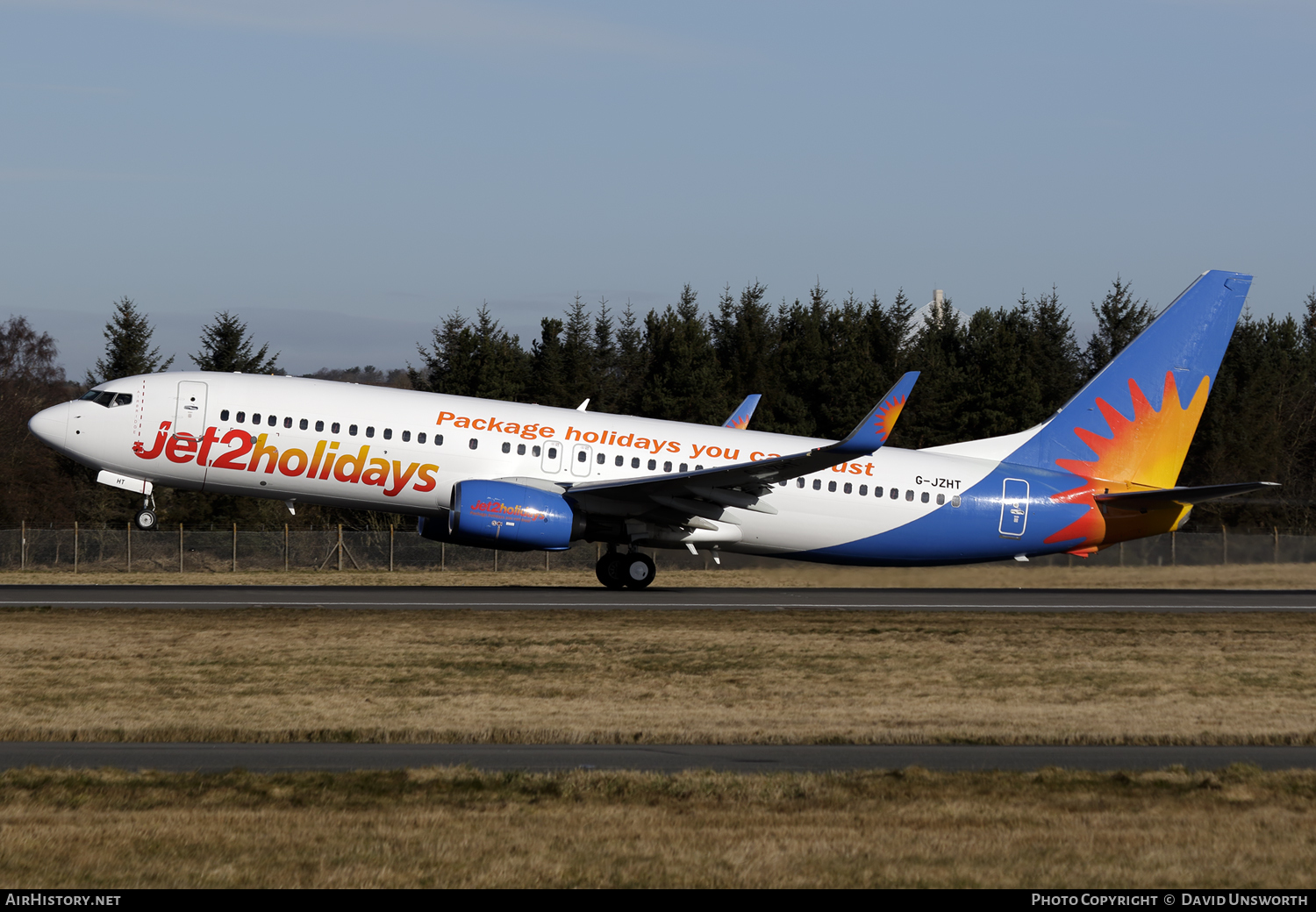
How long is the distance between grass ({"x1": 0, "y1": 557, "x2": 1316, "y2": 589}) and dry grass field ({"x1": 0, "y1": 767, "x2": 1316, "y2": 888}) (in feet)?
75.1

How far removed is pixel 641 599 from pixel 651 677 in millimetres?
10675

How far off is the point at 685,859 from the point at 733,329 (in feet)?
300

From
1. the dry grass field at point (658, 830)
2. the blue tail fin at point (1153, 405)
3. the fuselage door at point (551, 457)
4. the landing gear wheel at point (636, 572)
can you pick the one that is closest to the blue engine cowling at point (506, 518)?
the fuselage door at point (551, 457)

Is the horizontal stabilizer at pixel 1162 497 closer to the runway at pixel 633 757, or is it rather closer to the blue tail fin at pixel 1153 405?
the blue tail fin at pixel 1153 405

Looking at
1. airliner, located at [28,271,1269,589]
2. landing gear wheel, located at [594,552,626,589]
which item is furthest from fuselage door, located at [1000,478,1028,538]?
landing gear wheel, located at [594,552,626,589]

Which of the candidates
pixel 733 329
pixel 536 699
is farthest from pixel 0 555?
pixel 733 329

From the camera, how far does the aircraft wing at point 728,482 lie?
91.5 feet

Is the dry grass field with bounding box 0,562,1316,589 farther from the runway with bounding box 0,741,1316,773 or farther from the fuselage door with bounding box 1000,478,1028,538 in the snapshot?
the runway with bounding box 0,741,1316,773

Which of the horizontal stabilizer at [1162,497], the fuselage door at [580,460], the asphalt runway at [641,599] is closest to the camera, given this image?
the asphalt runway at [641,599]

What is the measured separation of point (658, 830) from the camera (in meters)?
9.46

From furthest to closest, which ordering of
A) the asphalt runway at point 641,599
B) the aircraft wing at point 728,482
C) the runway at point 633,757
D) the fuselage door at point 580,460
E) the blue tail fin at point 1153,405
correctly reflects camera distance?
the blue tail fin at point 1153,405 → the fuselage door at point 580,460 → the aircraft wing at point 728,482 → the asphalt runway at point 641,599 → the runway at point 633,757

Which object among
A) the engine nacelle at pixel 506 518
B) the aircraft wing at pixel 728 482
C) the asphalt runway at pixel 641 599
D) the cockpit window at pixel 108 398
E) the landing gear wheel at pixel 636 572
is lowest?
the asphalt runway at pixel 641 599

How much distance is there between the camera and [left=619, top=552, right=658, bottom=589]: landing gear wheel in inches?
1271

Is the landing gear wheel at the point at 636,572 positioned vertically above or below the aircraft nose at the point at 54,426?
below
